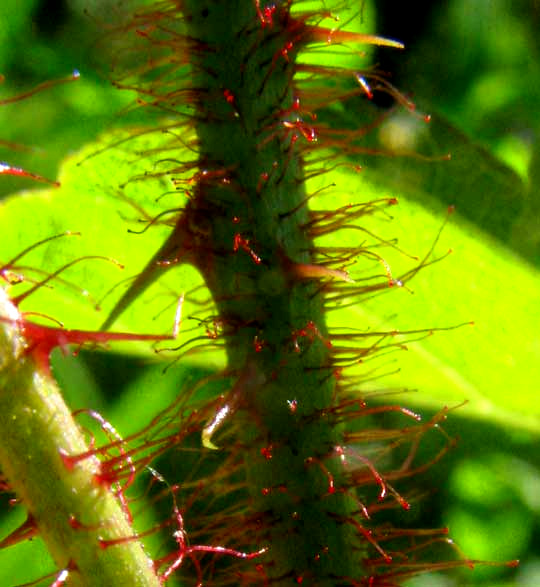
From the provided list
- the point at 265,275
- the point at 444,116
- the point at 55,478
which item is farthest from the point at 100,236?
the point at 444,116

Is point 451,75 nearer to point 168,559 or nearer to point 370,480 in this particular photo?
point 370,480

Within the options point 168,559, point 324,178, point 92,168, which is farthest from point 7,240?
point 168,559

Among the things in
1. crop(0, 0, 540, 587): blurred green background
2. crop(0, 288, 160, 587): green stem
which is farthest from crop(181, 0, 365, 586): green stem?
crop(0, 0, 540, 587): blurred green background

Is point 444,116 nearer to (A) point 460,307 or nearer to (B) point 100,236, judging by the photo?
(A) point 460,307

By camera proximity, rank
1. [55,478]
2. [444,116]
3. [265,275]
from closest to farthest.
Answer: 1. [55,478]
2. [265,275]
3. [444,116]

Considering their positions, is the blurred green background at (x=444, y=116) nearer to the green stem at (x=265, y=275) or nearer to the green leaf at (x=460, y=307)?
the green leaf at (x=460, y=307)

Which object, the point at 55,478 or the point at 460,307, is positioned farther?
the point at 460,307
